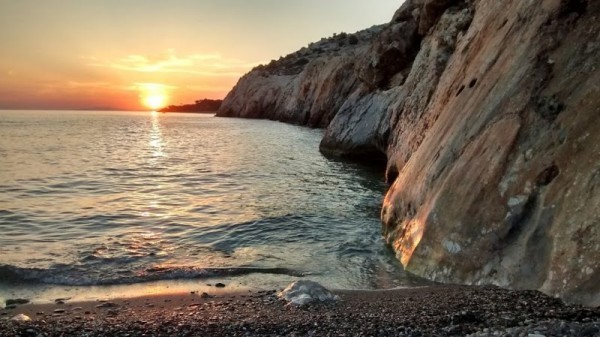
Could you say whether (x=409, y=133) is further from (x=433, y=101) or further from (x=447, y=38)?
(x=447, y=38)

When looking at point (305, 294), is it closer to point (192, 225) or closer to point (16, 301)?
point (16, 301)

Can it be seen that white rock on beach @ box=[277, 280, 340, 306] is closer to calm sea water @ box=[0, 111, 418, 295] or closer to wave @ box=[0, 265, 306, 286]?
calm sea water @ box=[0, 111, 418, 295]

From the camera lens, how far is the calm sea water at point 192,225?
11484 millimetres

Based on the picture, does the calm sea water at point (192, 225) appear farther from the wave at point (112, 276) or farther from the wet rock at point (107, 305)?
the wet rock at point (107, 305)

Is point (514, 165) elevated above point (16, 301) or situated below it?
above

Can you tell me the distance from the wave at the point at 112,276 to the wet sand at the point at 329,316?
1433 mm

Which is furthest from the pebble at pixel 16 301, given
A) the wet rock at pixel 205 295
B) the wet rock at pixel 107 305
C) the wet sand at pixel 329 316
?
the wet rock at pixel 205 295

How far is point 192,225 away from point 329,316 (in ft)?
30.3

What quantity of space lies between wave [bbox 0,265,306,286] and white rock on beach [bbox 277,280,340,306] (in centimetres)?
199

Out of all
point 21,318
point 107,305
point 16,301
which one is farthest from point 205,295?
point 16,301

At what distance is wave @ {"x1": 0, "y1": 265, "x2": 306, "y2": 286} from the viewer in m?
10.8

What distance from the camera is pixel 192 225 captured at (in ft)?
53.0

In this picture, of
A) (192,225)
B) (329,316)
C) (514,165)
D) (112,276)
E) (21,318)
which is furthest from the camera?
(192,225)

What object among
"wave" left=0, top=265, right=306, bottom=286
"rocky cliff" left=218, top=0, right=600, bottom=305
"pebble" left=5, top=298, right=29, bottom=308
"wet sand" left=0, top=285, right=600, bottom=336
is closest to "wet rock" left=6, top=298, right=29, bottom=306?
"pebble" left=5, top=298, right=29, bottom=308
